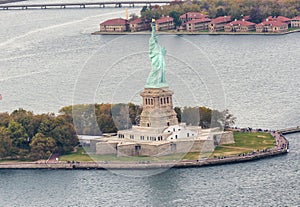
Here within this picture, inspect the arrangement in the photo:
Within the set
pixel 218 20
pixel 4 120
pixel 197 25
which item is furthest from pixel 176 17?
pixel 4 120

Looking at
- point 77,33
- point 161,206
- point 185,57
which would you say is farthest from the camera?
point 77,33

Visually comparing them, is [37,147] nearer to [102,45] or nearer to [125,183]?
[125,183]

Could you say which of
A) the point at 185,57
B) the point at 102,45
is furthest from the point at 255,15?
the point at 185,57

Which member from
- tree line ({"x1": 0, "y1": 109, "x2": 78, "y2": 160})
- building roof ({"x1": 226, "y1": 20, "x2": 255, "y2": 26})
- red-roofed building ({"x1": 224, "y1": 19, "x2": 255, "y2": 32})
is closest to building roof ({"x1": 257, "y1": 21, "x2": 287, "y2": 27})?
red-roofed building ({"x1": 224, "y1": 19, "x2": 255, "y2": 32})

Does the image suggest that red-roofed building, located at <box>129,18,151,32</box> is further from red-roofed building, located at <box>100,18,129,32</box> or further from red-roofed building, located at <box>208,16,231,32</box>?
red-roofed building, located at <box>208,16,231,32</box>

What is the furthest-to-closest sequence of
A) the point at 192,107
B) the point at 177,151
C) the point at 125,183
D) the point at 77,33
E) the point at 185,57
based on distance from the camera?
the point at 77,33 < the point at 185,57 < the point at 192,107 < the point at 177,151 < the point at 125,183

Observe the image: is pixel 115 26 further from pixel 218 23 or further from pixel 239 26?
pixel 239 26
